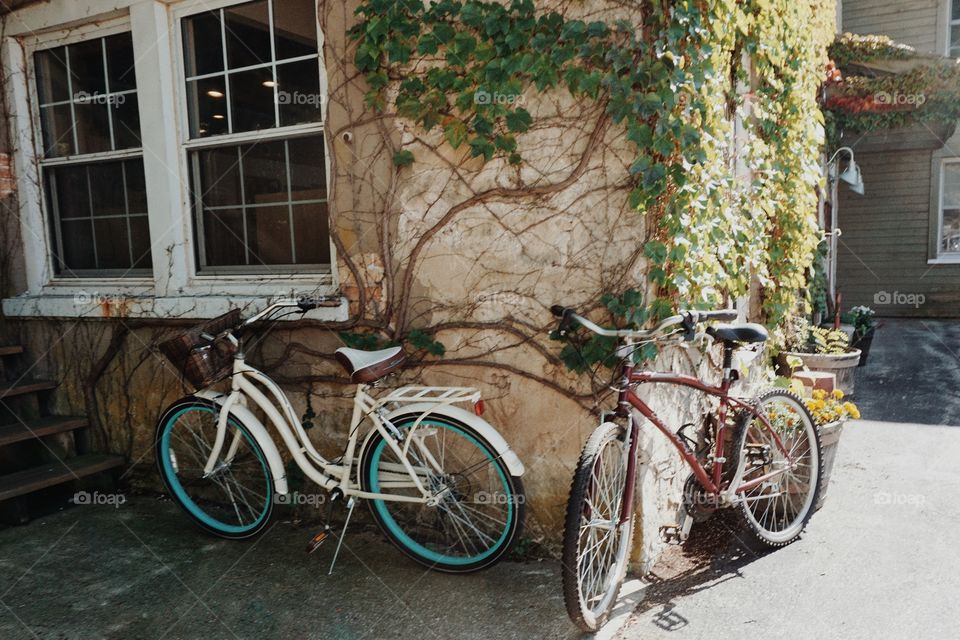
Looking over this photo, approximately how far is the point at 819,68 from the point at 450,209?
560cm

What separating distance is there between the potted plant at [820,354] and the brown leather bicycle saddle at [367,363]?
3.39m

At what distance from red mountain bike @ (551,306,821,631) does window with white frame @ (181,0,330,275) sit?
1799 millimetres

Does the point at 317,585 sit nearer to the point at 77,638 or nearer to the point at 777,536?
the point at 77,638

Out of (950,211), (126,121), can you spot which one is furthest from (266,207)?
(950,211)

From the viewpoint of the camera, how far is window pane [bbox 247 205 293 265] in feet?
13.1

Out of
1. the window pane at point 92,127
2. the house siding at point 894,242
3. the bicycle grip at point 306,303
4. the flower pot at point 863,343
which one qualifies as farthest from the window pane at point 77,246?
the house siding at point 894,242

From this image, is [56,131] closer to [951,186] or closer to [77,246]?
[77,246]

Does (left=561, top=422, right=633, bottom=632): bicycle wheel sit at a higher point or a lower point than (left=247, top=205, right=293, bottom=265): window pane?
lower

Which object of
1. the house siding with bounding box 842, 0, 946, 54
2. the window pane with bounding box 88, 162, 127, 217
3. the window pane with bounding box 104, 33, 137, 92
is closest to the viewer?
the window pane with bounding box 104, 33, 137, 92

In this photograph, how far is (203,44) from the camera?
4078mm

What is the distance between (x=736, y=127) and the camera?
4.32 m

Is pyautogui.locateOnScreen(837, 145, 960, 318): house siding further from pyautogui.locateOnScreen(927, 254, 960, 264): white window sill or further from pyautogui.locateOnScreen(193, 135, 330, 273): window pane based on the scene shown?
pyautogui.locateOnScreen(193, 135, 330, 273): window pane

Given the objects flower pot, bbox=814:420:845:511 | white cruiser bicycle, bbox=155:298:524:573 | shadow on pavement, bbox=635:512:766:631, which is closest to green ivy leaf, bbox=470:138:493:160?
white cruiser bicycle, bbox=155:298:524:573

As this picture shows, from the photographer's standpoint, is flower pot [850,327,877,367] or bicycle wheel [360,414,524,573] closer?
bicycle wheel [360,414,524,573]
